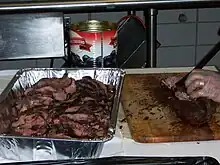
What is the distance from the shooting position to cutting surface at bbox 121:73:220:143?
0.83m

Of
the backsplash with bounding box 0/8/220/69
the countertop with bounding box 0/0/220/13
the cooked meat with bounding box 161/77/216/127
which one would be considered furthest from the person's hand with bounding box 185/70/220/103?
the backsplash with bounding box 0/8/220/69

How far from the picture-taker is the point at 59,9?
72cm

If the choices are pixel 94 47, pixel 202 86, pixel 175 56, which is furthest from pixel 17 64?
pixel 202 86

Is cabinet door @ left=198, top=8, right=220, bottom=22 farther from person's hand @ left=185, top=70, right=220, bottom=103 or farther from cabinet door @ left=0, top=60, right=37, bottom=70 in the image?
person's hand @ left=185, top=70, right=220, bottom=103

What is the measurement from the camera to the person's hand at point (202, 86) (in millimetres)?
914

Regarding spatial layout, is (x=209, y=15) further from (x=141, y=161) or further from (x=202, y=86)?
(x=141, y=161)

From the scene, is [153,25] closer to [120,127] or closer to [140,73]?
[140,73]

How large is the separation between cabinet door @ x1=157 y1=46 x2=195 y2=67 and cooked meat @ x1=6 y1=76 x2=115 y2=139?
0.97 meters

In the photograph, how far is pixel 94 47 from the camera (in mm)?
1069

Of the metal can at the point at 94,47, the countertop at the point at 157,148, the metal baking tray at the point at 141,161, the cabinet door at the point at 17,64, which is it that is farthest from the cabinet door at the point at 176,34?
the metal baking tray at the point at 141,161

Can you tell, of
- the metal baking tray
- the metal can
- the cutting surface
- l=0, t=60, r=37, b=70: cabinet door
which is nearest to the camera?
the metal baking tray

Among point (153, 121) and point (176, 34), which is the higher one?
point (176, 34)

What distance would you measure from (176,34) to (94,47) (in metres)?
0.84

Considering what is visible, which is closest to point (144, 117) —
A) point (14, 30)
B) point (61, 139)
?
point (61, 139)
